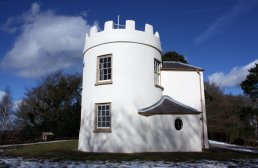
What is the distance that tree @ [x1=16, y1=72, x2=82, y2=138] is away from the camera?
37.6 m

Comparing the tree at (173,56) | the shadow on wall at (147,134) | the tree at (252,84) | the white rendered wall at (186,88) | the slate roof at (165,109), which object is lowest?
the shadow on wall at (147,134)

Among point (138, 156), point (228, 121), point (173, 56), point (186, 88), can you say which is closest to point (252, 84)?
point (228, 121)

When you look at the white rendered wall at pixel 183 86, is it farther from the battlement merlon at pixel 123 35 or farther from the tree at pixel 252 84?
the tree at pixel 252 84

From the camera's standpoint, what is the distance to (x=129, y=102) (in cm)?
1606

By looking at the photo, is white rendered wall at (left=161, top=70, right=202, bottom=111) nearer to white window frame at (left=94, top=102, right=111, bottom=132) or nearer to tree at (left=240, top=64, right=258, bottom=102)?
white window frame at (left=94, top=102, right=111, bottom=132)

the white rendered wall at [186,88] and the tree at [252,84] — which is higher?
the tree at [252,84]

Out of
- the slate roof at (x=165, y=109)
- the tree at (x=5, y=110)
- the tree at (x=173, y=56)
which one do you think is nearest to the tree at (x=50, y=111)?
the tree at (x=5, y=110)

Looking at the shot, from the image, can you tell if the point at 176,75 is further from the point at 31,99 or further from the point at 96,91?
the point at 31,99

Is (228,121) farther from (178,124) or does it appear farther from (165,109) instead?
(165,109)

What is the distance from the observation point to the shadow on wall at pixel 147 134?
15.6 meters

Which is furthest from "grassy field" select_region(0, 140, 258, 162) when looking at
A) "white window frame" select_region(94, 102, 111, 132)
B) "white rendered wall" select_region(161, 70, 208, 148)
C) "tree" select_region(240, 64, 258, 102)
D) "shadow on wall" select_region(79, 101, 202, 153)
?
"tree" select_region(240, 64, 258, 102)

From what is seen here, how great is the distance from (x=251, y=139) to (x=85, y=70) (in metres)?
31.0

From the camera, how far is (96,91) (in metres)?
16.8

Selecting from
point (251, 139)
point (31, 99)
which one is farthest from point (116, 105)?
point (251, 139)
